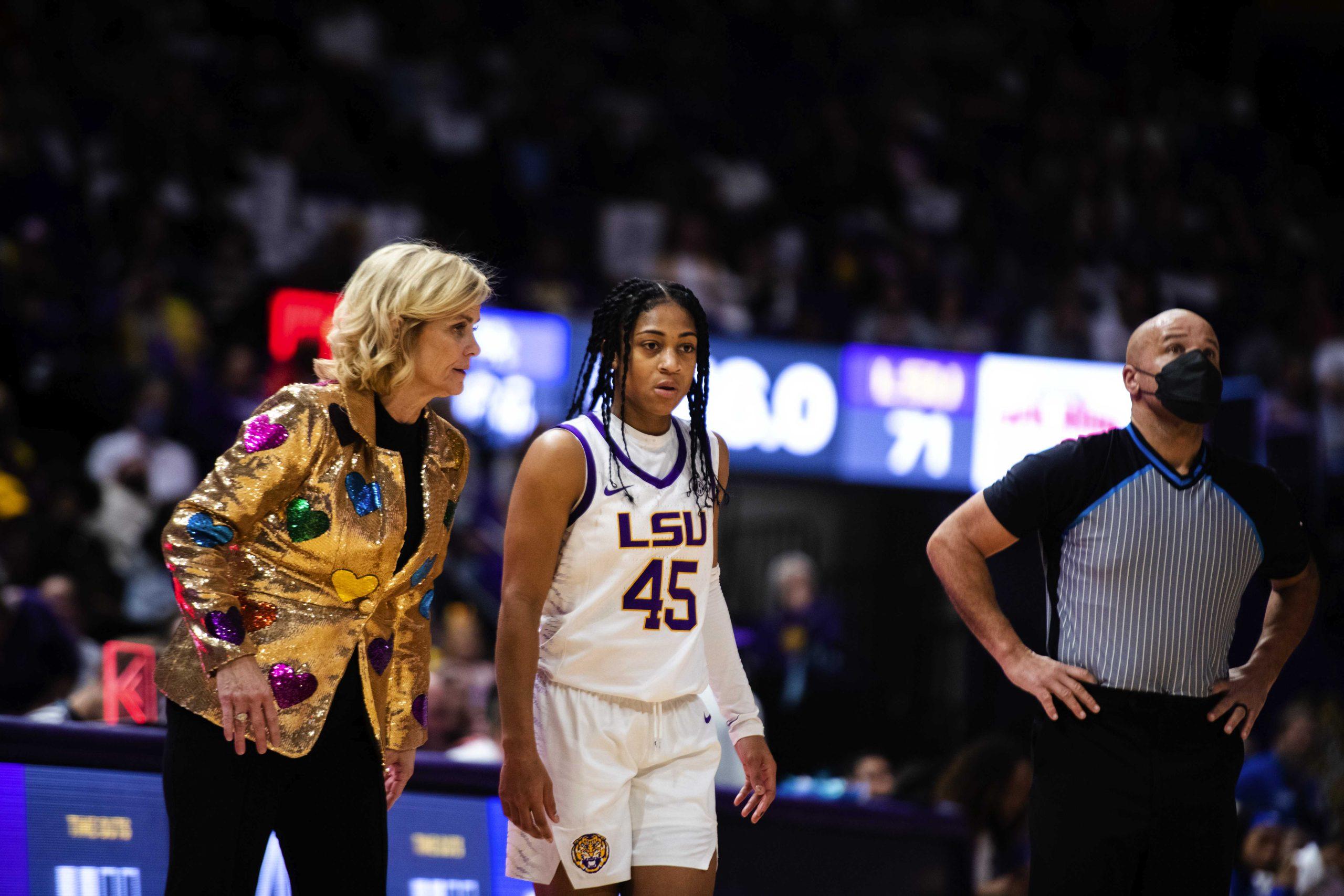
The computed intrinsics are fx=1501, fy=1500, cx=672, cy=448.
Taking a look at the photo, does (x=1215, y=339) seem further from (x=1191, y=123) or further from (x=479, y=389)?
(x=1191, y=123)

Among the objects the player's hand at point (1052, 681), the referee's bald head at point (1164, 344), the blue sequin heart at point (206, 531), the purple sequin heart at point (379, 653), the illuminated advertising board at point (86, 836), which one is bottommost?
the illuminated advertising board at point (86, 836)

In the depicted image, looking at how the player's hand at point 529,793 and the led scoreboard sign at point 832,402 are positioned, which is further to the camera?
the led scoreboard sign at point 832,402

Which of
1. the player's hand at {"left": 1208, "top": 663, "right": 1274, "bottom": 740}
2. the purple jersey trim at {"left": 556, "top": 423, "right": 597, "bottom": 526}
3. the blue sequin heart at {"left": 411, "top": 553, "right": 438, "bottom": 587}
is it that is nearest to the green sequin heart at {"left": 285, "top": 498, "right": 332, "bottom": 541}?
the blue sequin heart at {"left": 411, "top": 553, "right": 438, "bottom": 587}

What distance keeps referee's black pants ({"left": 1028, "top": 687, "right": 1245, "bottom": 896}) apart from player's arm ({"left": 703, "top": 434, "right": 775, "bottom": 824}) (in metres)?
0.60

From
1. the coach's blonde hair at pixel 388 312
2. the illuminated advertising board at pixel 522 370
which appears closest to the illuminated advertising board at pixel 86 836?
the coach's blonde hair at pixel 388 312

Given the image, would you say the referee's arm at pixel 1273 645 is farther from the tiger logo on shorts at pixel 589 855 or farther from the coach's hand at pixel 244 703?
the coach's hand at pixel 244 703

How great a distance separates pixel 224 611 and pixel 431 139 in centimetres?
930

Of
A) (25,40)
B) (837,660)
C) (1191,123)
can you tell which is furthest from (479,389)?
(1191,123)

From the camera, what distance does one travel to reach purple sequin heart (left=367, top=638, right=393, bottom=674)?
2820 millimetres

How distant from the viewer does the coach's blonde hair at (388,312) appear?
111 inches

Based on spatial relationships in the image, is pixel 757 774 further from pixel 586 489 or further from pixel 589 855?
pixel 586 489

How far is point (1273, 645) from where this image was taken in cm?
339

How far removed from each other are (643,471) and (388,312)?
2.00 ft

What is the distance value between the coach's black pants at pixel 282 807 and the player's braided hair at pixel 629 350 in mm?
747
